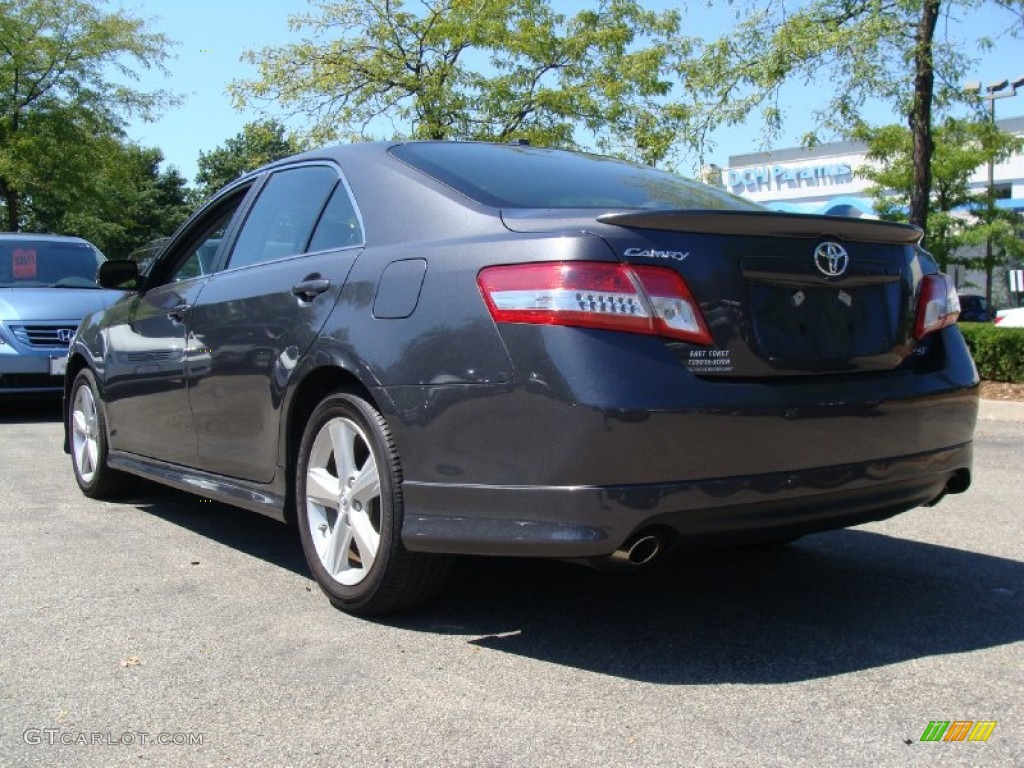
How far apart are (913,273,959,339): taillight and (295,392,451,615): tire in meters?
1.76

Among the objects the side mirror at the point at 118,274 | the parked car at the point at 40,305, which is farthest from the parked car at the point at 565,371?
the parked car at the point at 40,305

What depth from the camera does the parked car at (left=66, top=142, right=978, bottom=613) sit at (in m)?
2.98

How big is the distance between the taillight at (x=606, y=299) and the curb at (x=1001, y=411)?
323 inches

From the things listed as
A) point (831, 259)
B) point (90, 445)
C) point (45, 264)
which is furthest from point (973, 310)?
point (831, 259)

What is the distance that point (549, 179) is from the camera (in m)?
3.94

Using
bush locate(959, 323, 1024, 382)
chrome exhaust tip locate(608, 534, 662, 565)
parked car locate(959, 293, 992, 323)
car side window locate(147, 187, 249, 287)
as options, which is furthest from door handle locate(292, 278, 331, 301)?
parked car locate(959, 293, 992, 323)

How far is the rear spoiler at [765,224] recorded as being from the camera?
3.11 meters

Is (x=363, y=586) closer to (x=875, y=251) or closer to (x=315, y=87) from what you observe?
(x=875, y=251)

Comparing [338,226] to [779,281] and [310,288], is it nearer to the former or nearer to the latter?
[310,288]

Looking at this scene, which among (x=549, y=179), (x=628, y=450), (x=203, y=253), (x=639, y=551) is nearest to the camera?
(x=628, y=450)

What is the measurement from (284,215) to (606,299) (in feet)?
6.40

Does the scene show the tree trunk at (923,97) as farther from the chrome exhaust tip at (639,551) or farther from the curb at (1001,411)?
the chrome exhaust tip at (639,551)

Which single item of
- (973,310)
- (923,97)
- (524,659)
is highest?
(923,97)

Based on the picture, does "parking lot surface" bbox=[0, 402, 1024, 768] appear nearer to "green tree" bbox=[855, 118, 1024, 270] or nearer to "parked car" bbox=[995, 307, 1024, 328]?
"green tree" bbox=[855, 118, 1024, 270]
